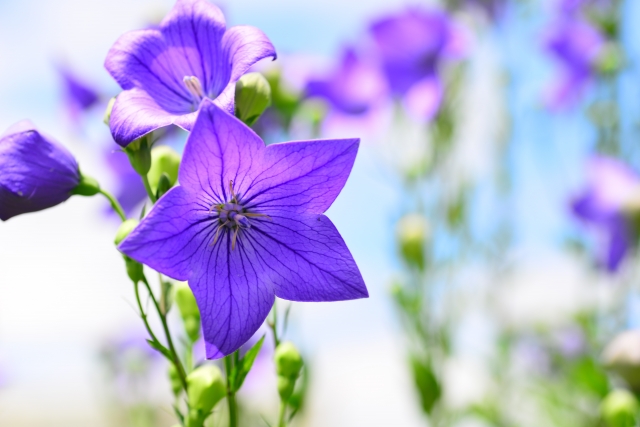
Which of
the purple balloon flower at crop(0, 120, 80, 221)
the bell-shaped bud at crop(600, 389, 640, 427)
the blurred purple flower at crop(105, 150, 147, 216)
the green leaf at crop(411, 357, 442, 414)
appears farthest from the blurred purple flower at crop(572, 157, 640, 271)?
the purple balloon flower at crop(0, 120, 80, 221)

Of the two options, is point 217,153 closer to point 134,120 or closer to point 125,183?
→ point 134,120

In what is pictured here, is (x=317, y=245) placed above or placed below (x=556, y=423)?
above

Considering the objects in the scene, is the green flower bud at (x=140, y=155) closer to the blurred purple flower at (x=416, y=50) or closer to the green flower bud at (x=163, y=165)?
the green flower bud at (x=163, y=165)

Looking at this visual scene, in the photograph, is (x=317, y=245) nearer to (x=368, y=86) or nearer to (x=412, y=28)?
(x=368, y=86)

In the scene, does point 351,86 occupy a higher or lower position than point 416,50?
lower

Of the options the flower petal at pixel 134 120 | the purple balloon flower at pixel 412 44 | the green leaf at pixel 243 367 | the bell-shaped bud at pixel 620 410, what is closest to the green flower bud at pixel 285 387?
the green leaf at pixel 243 367

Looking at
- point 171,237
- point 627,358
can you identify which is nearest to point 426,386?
point 627,358

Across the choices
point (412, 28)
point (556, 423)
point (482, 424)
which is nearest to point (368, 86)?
point (412, 28)
